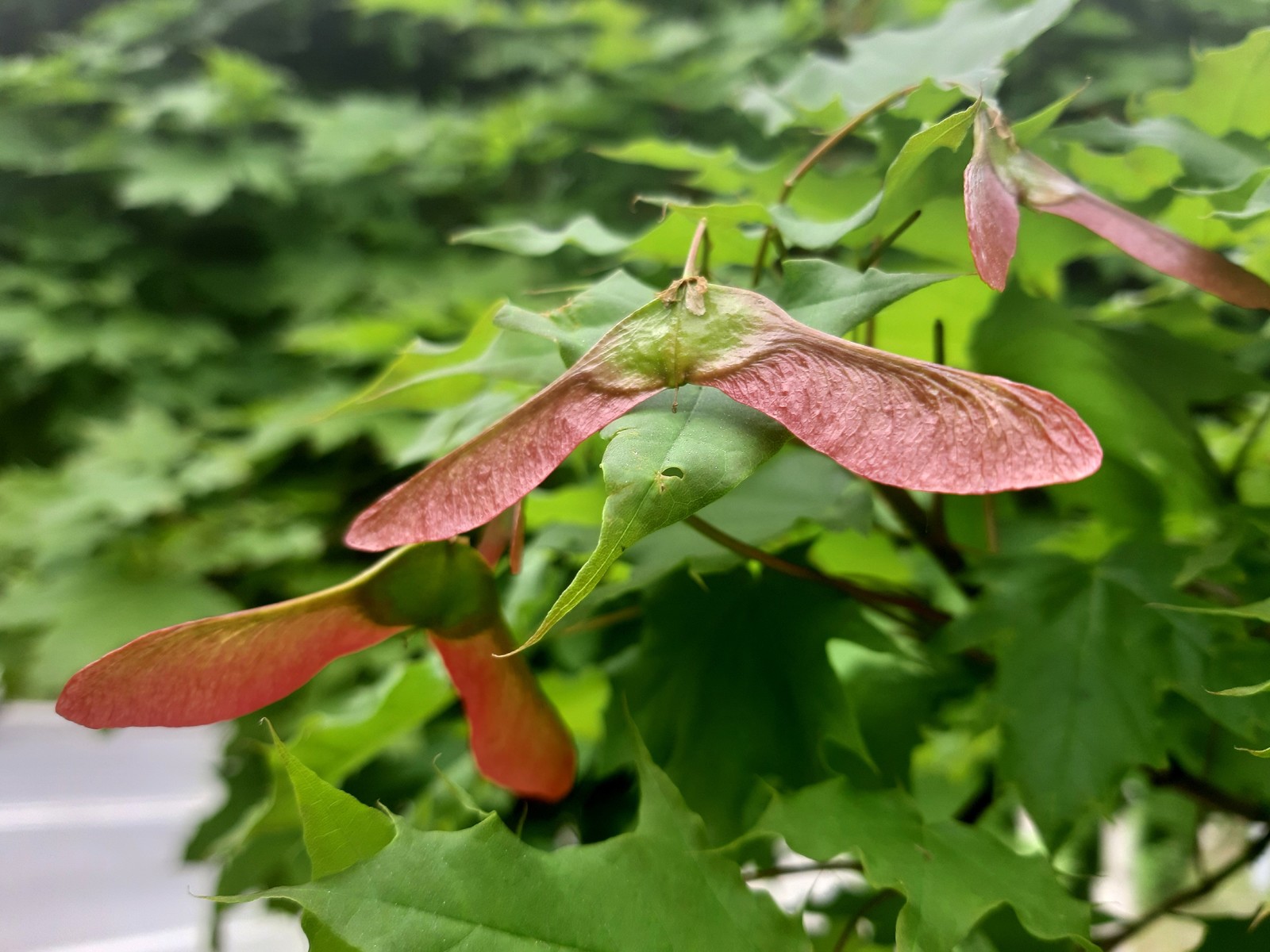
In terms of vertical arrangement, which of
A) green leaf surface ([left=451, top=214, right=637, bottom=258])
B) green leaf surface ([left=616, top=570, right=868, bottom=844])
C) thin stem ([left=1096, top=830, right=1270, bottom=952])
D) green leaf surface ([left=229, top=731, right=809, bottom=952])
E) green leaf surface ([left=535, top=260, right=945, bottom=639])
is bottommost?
thin stem ([left=1096, top=830, right=1270, bottom=952])

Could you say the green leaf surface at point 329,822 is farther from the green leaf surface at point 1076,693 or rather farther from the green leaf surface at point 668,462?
the green leaf surface at point 1076,693

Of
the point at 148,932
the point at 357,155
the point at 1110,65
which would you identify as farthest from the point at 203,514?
the point at 1110,65

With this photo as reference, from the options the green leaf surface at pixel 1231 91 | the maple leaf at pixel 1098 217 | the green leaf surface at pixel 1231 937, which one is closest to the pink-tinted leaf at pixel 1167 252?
the maple leaf at pixel 1098 217

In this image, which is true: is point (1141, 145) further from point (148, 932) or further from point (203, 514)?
point (148, 932)

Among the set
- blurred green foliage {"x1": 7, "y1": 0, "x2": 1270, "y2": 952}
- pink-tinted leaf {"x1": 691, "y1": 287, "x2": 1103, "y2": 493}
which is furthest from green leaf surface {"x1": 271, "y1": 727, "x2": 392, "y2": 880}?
pink-tinted leaf {"x1": 691, "y1": 287, "x2": 1103, "y2": 493}

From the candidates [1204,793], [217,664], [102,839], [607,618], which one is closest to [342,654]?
[217,664]

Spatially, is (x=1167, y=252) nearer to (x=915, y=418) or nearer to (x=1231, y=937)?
(x=915, y=418)

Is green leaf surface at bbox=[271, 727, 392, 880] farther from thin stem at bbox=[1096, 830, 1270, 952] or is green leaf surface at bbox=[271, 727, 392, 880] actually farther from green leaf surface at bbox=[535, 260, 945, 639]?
thin stem at bbox=[1096, 830, 1270, 952]
